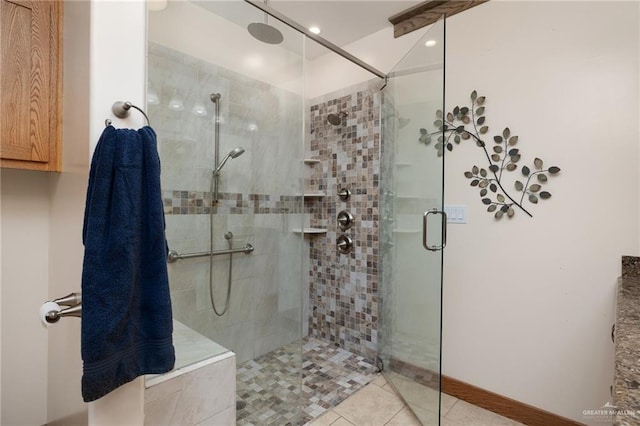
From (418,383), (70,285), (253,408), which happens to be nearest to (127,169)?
(70,285)

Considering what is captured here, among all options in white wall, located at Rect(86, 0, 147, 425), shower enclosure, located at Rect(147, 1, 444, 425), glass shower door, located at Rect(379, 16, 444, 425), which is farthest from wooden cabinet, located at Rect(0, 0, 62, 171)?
glass shower door, located at Rect(379, 16, 444, 425)

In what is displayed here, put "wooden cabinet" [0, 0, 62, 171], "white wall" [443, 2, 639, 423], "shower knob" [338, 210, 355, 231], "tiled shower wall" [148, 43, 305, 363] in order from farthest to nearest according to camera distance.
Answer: "shower knob" [338, 210, 355, 231] → "tiled shower wall" [148, 43, 305, 363] → "white wall" [443, 2, 639, 423] → "wooden cabinet" [0, 0, 62, 171]

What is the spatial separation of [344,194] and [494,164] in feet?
3.82

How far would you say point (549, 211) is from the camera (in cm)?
173

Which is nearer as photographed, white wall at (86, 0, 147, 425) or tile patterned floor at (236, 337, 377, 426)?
white wall at (86, 0, 147, 425)

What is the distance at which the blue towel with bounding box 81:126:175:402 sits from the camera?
712 millimetres

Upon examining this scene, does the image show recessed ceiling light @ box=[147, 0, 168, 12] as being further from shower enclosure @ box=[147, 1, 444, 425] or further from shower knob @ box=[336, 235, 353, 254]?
shower knob @ box=[336, 235, 353, 254]

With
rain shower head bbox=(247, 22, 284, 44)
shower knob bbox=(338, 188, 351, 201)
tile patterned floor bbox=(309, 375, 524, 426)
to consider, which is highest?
rain shower head bbox=(247, 22, 284, 44)

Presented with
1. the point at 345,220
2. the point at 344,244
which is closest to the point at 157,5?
the point at 345,220

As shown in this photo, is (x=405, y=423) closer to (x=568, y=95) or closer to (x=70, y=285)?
(x=70, y=285)

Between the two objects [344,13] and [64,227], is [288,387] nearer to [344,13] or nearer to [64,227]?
[64,227]

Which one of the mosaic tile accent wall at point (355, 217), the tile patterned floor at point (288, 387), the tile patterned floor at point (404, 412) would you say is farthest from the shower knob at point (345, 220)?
the tile patterned floor at point (404, 412)

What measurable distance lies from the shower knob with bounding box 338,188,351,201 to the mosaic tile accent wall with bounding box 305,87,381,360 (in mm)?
29

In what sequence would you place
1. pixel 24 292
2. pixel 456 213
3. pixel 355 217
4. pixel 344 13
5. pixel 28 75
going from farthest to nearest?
pixel 355 217 < pixel 344 13 < pixel 456 213 < pixel 24 292 < pixel 28 75
